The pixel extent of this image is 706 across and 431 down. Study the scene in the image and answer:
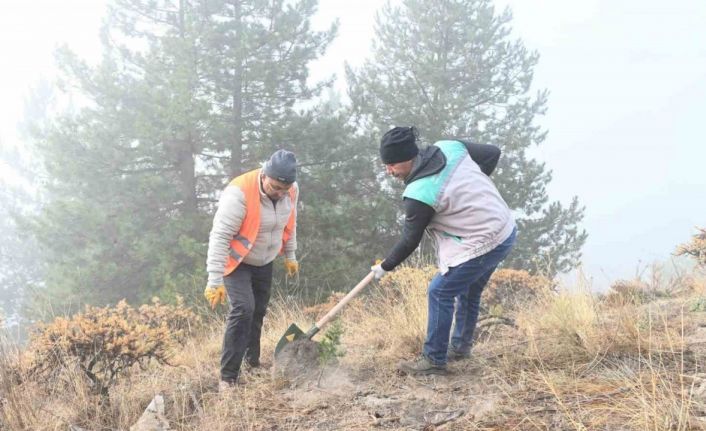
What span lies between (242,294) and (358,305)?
136 inches

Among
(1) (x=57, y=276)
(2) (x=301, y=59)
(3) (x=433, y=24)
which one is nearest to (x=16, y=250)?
(1) (x=57, y=276)

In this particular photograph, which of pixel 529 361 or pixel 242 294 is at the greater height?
pixel 242 294

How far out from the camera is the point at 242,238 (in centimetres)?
341

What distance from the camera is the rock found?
2777 millimetres

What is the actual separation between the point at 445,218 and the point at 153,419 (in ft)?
6.81

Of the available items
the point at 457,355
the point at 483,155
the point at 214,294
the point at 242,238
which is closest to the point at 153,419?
the point at 214,294

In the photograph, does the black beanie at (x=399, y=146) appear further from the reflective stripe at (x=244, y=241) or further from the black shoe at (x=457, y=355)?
the black shoe at (x=457, y=355)

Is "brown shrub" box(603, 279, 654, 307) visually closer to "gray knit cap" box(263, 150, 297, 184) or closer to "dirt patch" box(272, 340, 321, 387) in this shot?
"dirt patch" box(272, 340, 321, 387)

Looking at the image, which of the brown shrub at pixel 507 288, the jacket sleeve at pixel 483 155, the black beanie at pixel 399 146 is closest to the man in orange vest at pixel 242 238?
the black beanie at pixel 399 146

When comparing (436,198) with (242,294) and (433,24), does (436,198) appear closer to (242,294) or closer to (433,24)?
(242,294)

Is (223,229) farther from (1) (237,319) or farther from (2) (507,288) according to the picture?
(2) (507,288)

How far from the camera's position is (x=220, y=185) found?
11.6m

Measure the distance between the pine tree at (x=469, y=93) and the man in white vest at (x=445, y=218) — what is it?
392 inches

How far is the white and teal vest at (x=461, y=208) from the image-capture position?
2.90 metres
